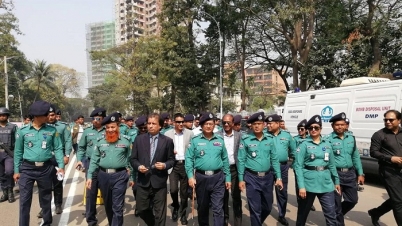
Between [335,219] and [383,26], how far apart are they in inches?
593

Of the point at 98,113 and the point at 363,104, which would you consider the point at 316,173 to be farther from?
the point at 363,104

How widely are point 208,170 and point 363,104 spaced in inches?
220

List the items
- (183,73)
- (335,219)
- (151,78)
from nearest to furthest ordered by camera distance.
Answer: (335,219), (183,73), (151,78)

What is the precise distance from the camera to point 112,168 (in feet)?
14.8

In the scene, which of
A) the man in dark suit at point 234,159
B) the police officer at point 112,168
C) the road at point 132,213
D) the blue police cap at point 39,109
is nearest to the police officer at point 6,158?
the road at point 132,213

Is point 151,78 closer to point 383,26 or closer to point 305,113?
point 383,26

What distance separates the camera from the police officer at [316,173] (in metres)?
4.36

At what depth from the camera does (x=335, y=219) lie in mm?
4277

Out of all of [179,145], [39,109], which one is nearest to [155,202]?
[179,145]

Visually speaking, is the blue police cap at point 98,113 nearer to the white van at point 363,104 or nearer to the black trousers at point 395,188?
the black trousers at point 395,188

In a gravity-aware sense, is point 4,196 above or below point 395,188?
below

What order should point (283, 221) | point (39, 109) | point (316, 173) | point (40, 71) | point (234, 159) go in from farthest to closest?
point (40, 71), point (283, 221), point (234, 159), point (39, 109), point (316, 173)

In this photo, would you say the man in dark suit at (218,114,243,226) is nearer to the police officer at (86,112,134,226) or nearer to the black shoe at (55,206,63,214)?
the police officer at (86,112,134,226)

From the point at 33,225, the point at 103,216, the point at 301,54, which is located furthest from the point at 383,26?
the point at 33,225
